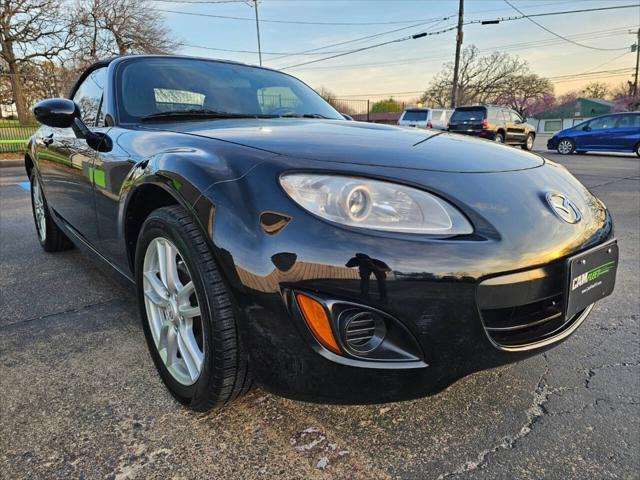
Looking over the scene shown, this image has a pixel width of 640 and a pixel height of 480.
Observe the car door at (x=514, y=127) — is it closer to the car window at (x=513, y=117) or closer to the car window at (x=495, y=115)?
the car window at (x=513, y=117)

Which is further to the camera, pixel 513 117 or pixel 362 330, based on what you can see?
pixel 513 117

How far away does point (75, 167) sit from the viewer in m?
2.55

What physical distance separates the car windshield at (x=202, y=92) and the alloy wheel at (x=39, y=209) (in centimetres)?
176

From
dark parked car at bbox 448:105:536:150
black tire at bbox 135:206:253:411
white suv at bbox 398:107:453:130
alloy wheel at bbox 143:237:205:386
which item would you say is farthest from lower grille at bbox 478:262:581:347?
dark parked car at bbox 448:105:536:150

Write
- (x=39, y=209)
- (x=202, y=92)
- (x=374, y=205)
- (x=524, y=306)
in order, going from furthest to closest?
1. (x=39, y=209)
2. (x=202, y=92)
3. (x=524, y=306)
4. (x=374, y=205)

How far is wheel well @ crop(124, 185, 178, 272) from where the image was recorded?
5.69 feet

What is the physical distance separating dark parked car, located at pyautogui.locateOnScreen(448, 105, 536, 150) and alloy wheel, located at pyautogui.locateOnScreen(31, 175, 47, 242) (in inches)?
532

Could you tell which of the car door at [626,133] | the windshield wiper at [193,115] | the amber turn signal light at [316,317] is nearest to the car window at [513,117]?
the car door at [626,133]

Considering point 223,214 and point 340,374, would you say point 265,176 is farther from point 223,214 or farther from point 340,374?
point 340,374

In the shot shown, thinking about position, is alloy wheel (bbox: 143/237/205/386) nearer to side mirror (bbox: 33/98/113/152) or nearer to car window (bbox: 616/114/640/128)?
side mirror (bbox: 33/98/113/152)

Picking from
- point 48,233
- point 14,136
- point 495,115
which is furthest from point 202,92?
point 14,136

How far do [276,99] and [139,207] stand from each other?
128cm

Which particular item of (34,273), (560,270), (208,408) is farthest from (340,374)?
(34,273)

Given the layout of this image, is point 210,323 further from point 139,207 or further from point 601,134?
point 601,134
